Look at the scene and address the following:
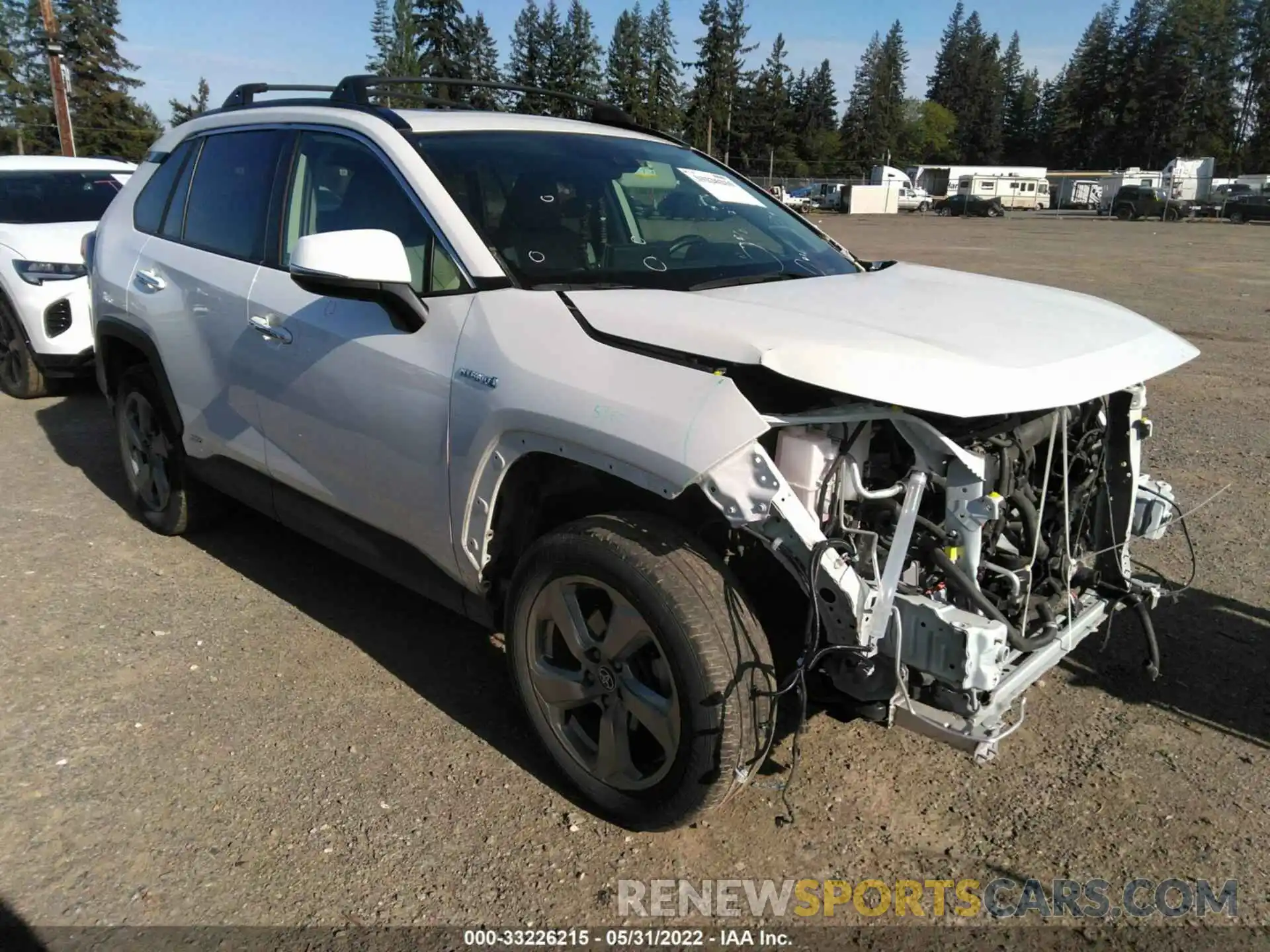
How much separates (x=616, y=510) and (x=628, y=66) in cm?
10019

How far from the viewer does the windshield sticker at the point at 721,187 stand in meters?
3.83

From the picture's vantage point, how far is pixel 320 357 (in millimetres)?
3227

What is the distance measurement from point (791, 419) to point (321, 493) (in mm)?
1940

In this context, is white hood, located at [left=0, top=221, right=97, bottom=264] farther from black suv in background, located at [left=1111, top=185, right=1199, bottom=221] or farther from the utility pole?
black suv in background, located at [left=1111, top=185, right=1199, bottom=221]

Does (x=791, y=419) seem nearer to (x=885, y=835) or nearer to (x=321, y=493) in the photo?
(x=885, y=835)

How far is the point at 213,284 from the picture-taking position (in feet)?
12.6

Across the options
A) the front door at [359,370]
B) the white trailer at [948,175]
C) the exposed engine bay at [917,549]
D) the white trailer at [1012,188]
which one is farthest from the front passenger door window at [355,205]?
the white trailer at [948,175]

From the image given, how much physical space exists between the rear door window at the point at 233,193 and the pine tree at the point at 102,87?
67.1 meters

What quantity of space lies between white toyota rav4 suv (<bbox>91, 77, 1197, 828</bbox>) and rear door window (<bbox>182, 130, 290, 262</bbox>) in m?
0.02

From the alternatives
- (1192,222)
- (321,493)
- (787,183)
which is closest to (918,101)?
(787,183)

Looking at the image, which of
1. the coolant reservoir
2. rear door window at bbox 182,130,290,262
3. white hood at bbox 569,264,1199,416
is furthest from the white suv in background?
the coolant reservoir

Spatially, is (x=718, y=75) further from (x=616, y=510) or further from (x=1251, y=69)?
(x=616, y=510)

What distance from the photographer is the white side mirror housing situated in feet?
8.73

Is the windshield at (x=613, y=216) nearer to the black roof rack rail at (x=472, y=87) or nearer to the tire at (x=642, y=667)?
the black roof rack rail at (x=472, y=87)
